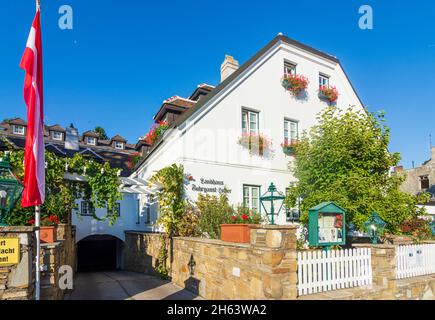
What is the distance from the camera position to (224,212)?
427 inches

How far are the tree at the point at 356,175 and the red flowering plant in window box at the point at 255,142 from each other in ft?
5.42

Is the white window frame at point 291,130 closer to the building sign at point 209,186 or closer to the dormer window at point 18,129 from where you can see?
the building sign at point 209,186

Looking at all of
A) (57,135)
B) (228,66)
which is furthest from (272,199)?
(57,135)

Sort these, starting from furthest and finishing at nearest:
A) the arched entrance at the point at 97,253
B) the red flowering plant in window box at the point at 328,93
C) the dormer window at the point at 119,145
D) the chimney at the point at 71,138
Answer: the dormer window at the point at 119,145, the chimney at the point at 71,138, the arched entrance at the point at 97,253, the red flowering plant in window box at the point at 328,93

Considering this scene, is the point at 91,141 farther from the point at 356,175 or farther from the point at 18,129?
the point at 356,175

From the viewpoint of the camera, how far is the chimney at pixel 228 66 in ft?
54.0

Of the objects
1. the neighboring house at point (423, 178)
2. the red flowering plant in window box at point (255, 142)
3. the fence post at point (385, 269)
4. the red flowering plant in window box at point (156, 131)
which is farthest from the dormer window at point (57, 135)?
the neighboring house at point (423, 178)

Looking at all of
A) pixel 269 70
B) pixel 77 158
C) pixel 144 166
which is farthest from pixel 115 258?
pixel 269 70

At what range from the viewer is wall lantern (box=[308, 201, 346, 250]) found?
685cm

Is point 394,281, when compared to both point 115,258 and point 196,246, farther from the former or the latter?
point 115,258

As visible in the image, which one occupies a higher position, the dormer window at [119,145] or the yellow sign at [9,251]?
the dormer window at [119,145]

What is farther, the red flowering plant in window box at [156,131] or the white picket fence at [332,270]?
the red flowering plant in window box at [156,131]

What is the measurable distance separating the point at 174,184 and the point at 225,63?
8.56 metres

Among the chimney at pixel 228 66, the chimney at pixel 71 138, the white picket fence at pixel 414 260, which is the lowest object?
the white picket fence at pixel 414 260
